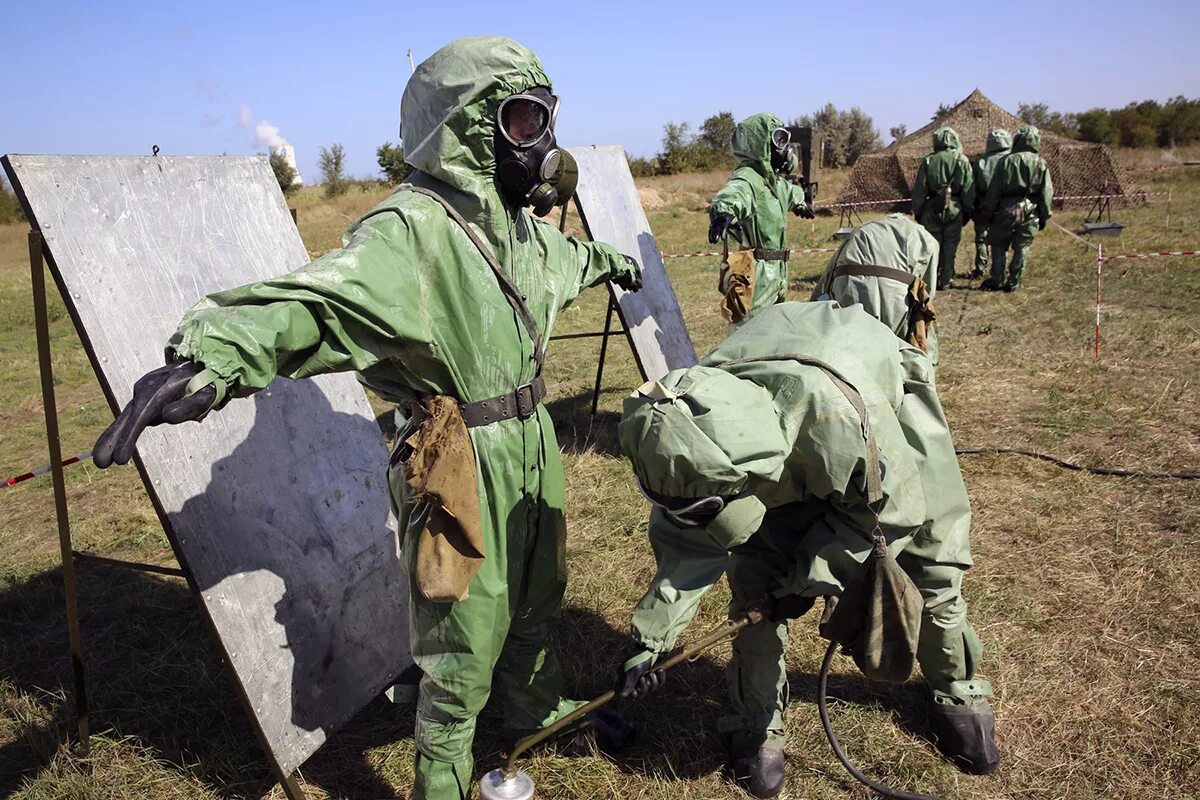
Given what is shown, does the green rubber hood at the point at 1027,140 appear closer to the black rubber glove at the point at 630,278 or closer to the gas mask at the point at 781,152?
the gas mask at the point at 781,152

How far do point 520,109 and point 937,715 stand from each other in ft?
7.36

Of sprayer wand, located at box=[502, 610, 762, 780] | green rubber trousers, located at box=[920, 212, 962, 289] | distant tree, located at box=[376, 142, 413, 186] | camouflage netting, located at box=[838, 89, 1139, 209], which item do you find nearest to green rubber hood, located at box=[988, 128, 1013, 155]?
green rubber trousers, located at box=[920, 212, 962, 289]

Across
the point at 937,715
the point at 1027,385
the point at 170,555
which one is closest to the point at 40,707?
the point at 170,555

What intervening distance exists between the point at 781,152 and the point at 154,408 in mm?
4512

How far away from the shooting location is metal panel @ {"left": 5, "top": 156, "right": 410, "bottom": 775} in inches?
82.4

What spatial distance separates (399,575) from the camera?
294 cm

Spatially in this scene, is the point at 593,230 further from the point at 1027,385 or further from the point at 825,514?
the point at 1027,385

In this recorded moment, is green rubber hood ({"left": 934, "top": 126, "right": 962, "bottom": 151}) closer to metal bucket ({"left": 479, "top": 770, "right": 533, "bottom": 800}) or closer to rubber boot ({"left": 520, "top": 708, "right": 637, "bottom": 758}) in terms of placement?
rubber boot ({"left": 520, "top": 708, "right": 637, "bottom": 758})

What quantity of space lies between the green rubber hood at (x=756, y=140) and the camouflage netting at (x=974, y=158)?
13514mm

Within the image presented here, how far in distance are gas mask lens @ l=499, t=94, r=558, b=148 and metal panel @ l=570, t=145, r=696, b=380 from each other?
2.39m

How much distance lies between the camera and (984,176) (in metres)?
9.66

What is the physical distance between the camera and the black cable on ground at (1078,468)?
4.29 meters

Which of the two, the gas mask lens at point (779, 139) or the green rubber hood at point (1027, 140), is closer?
the gas mask lens at point (779, 139)

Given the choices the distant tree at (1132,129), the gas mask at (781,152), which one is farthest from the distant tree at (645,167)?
the gas mask at (781,152)
